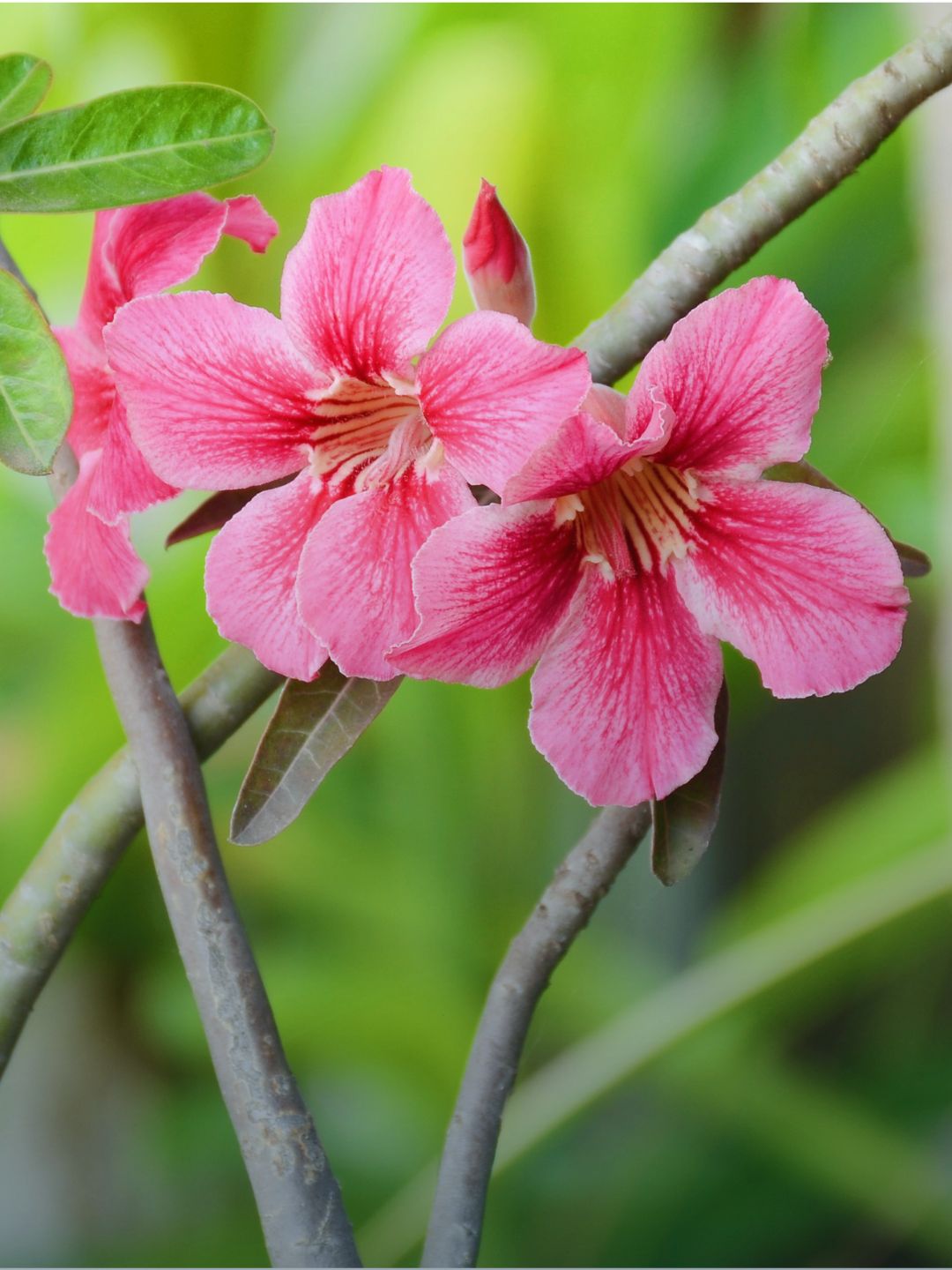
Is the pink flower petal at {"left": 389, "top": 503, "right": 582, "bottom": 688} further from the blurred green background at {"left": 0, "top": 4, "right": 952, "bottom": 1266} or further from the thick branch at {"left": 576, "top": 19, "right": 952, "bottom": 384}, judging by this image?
the blurred green background at {"left": 0, "top": 4, "right": 952, "bottom": 1266}

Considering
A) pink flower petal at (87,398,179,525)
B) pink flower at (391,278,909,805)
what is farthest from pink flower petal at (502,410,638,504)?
pink flower petal at (87,398,179,525)

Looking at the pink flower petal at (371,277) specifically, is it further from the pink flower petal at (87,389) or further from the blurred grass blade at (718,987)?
the blurred grass blade at (718,987)

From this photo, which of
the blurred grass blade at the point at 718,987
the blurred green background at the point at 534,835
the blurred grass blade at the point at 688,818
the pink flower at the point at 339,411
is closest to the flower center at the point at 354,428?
the pink flower at the point at 339,411

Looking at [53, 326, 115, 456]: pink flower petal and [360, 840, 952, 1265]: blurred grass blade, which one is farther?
[360, 840, 952, 1265]: blurred grass blade

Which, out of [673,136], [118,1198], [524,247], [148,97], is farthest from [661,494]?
[118,1198]

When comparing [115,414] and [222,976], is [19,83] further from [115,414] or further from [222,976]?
[222,976]

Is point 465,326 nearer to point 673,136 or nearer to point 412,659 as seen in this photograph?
point 412,659
